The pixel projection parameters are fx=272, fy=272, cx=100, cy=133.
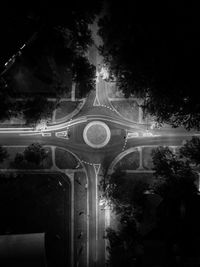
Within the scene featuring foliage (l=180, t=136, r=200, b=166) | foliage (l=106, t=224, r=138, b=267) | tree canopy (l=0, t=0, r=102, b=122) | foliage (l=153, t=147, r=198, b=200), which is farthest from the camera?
tree canopy (l=0, t=0, r=102, b=122)

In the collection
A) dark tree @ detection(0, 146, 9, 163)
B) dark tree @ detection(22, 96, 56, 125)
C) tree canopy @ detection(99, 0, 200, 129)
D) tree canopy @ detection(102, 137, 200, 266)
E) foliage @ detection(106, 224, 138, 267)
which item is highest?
tree canopy @ detection(99, 0, 200, 129)

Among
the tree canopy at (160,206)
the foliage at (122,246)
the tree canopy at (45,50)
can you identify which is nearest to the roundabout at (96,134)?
the tree canopy at (45,50)

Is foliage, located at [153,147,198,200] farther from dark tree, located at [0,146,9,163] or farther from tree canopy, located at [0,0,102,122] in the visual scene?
dark tree, located at [0,146,9,163]

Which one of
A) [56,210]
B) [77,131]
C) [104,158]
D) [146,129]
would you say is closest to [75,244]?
[56,210]

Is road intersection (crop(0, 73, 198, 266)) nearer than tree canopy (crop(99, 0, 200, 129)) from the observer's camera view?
No

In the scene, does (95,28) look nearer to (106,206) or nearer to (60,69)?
(60,69)

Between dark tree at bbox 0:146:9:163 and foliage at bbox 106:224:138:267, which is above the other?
dark tree at bbox 0:146:9:163

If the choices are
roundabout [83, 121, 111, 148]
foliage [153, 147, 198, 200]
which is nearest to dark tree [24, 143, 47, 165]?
roundabout [83, 121, 111, 148]
